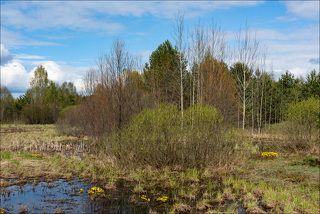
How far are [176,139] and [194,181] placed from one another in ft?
5.38

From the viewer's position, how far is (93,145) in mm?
17547

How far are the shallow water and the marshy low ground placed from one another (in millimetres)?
147

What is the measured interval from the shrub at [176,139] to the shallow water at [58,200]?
7.91ft

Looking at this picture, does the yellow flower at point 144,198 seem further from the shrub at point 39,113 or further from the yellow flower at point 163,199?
the shrub at point 39,113

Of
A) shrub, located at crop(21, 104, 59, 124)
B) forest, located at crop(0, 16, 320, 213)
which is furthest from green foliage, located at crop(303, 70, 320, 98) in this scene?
shrub, located at crop(21, 104, 59, 124)

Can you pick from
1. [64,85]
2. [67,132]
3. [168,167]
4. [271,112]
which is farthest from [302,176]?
[64,85]

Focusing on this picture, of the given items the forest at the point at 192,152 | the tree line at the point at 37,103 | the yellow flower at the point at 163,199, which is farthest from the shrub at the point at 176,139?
the tree line at the point at 37,103

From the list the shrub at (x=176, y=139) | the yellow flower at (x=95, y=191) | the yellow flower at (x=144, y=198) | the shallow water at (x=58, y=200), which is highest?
the shrub at (x=176, y=139)

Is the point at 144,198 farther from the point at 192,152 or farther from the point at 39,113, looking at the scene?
the point at 39,113

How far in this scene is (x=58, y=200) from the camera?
28.2 ft

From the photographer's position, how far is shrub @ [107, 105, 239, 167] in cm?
1177

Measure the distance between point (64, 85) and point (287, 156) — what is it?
63148 mm

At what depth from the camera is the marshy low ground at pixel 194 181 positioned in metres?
8.20

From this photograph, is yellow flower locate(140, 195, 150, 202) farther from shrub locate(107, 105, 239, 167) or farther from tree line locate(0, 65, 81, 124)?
tree line locate(0, 65, 81, 124)
